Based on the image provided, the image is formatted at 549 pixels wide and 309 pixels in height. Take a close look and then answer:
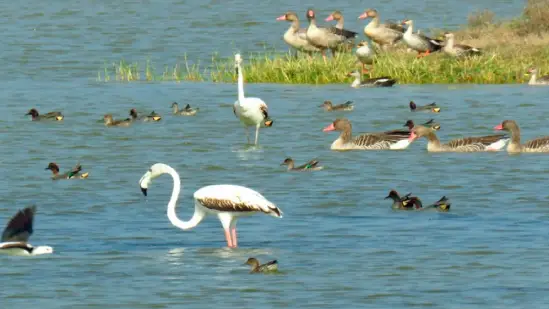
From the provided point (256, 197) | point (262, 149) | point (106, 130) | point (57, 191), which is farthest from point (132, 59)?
point (256, 197)

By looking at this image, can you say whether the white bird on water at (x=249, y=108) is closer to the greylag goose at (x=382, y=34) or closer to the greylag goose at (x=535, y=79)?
the greylag goose at (x=535, y=79)

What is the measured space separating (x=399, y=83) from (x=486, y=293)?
64.3 feet

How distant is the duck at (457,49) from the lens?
3378 centimetres

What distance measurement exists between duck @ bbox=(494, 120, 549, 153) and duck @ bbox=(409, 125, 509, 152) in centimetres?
20

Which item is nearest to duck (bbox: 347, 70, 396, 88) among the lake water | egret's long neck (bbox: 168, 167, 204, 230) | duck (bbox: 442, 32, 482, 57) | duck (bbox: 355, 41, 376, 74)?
the lake water

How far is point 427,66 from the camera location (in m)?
34.2

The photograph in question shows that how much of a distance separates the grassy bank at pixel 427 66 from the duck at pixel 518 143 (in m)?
8.12

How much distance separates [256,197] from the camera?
671 inches

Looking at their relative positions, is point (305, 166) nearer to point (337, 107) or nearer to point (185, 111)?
point (337, 107)

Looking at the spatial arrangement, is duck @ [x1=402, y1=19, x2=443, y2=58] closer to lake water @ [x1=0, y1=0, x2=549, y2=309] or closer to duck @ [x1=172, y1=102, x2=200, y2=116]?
lake water @ [x1=0, y1=0, x2=549, y2=309]

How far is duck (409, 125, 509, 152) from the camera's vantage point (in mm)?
25484

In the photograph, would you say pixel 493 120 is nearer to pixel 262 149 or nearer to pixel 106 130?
pixel 262 149

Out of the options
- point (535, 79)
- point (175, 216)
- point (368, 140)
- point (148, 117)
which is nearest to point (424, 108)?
point (535, 79)

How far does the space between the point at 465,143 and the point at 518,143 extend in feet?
2.69
